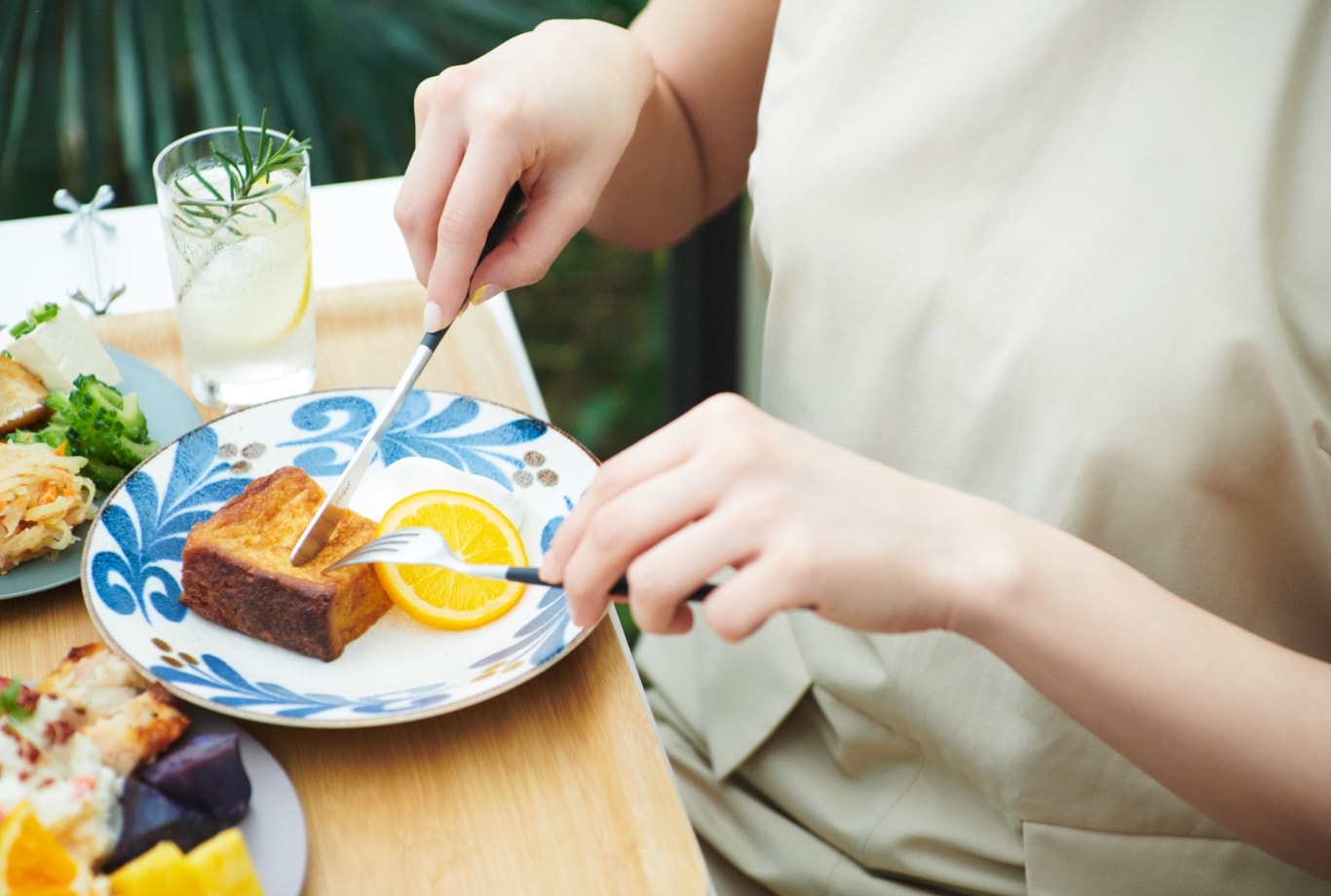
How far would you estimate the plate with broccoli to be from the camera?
88 cm

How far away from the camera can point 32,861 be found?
611 millimetres

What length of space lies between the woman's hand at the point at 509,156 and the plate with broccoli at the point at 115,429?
259mm

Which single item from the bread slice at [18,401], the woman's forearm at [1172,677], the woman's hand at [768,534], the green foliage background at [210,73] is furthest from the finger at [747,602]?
the green foliage background at [210,73]

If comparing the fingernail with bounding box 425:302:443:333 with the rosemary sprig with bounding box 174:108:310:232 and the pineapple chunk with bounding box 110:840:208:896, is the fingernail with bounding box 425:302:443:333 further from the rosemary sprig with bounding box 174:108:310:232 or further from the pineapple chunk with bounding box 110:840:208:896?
the pineapple chunk with bounding box 110:840:208:896

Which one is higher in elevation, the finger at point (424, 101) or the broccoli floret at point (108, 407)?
the finger at point (424, 101)

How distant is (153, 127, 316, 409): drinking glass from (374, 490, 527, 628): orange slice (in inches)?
10.1

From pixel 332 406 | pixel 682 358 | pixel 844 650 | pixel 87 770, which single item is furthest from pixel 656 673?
pixel 682 358

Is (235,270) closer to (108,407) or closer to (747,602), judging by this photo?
Result: (108,407)

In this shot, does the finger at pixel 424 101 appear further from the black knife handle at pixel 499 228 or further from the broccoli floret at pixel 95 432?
the broccoli floret at pixel 95 432

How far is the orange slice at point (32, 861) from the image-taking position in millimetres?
604

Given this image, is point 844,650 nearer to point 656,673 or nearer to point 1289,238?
point 656,673

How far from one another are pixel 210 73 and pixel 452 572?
132cm

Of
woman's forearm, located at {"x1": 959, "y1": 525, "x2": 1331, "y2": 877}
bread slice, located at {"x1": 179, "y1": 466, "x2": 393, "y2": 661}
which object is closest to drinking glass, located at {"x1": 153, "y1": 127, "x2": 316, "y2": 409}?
bread slice, located at {"x1": 179, "y1": 466, "x2": 393, "y2": 661}

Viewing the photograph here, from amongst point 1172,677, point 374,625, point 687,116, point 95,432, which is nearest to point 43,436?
point 95,432
